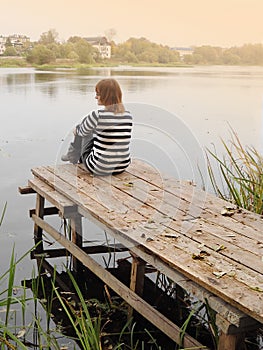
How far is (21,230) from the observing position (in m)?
4.41

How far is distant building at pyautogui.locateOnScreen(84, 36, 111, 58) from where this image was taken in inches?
550

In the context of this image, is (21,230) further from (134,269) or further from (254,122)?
(254,122)

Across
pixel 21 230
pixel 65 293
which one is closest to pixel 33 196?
pixel 21 230

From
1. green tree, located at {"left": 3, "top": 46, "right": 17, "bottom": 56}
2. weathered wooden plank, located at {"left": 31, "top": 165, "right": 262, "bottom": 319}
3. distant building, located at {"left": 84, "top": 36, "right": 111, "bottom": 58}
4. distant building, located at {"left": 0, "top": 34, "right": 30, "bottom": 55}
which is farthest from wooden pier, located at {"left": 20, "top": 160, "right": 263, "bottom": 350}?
green tree, located at {"left": 3, "top": 46, "right": 17, "bottom": 56}

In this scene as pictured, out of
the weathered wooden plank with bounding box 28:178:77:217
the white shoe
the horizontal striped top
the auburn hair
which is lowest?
the weathered wooden plank with bounding box 28:178:77:217

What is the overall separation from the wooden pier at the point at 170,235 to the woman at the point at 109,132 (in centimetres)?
9

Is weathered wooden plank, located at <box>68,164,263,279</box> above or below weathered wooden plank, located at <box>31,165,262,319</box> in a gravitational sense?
above

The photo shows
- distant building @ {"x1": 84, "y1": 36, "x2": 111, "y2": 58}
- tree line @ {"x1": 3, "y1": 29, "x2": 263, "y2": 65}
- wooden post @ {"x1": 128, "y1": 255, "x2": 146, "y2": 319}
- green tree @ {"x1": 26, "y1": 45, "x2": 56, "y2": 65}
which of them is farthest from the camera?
green tree @ {"x1": 26, "y1": 45, "x2": 56, "y2": 65}

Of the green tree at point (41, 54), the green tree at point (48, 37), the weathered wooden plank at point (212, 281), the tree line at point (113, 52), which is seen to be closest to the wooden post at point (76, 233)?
the weathered wooden plank at point (212, 281)

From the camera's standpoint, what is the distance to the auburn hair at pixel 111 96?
379 centimetres

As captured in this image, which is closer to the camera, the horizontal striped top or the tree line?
the horizontal striped top

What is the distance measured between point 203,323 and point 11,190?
273cm

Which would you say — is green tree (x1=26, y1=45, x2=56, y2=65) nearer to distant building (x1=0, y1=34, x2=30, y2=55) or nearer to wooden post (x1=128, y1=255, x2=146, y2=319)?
distant building (x1=0, y1=34, x2=30, y2=55)

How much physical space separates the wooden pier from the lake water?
0.83 feet
